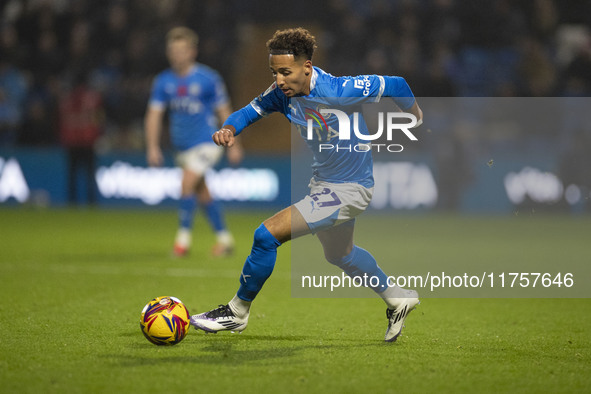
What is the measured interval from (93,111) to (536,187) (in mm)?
8545

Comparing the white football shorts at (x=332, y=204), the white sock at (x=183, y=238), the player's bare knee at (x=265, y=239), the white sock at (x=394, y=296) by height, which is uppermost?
the white football shorts at (x=332, y=204)

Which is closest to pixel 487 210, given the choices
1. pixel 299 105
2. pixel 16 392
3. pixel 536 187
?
pixel 536 187

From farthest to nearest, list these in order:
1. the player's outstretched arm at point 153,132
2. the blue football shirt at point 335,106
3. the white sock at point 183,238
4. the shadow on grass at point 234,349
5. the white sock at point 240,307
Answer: the player's outstretched arm at point 153,132
the white sock at point 183,238
the white sock at point 240,307
the blue football shirt at point 335,106
the shadow on grass at point 234,349

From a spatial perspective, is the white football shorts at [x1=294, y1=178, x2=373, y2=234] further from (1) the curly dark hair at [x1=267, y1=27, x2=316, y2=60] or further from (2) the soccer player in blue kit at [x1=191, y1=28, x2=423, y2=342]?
(1) the curly dark hair at [x1=267, y1=27, x2=316, y2=60]

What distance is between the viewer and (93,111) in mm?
16609

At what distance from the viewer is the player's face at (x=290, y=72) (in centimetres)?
520

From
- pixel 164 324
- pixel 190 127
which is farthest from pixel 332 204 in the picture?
pixel 190 127

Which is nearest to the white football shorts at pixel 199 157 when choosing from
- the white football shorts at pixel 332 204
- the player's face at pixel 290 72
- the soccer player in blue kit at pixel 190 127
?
the soccer player in blue kit at pixel 190 127

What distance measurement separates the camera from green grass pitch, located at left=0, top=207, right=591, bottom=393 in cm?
436

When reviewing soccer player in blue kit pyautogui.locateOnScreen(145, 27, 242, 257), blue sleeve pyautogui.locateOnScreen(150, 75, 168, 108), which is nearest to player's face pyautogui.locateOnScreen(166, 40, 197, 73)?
soccer player in blue kit pyautogui.locateOnScreen(145, 27, 242, 257)

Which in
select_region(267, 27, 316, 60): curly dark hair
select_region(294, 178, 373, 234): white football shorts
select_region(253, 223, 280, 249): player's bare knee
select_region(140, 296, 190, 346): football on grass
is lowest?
select_region(140, 296, 190, 346): football on grass

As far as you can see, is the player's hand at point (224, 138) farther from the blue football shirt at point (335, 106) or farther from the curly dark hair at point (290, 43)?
the curly dark hair at point (290, 43)

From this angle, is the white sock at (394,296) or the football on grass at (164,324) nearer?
the football on grass at (164,324)

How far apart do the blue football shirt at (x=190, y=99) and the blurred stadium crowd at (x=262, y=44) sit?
629 centimetres
